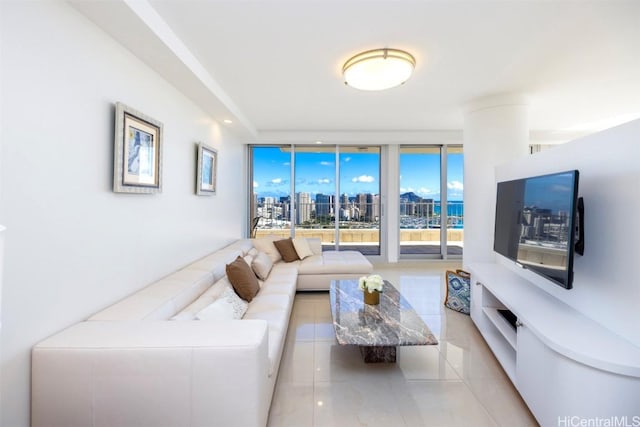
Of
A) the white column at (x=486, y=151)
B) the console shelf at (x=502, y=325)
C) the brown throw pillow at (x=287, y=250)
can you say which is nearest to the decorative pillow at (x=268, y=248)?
the brown throw pillow at (x=287, y=250)

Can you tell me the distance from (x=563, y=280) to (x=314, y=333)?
2.04 m

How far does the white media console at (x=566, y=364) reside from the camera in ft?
4.25

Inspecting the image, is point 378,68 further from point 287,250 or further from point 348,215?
point 348,215

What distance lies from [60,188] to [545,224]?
9.89 feet

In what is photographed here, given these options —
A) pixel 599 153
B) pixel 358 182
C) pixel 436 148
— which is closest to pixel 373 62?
pixel 599 153

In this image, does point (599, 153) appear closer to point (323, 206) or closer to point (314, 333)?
point (314, 333)

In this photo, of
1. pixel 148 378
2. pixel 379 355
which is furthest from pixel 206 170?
pixel 379 355

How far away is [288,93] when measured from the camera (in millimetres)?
3303

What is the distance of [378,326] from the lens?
2.25 m

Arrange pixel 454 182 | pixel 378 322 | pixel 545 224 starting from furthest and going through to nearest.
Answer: pixel 454 182 → pixel 378 322 → pixel 545 224

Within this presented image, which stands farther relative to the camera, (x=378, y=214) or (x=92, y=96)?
(x=378, y=214)

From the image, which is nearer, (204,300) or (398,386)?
(398,386)

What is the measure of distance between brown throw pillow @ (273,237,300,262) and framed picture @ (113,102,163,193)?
90.7 inches

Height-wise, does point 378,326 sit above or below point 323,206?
below
